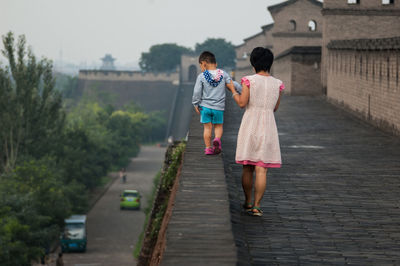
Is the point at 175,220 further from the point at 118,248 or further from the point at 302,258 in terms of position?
the point at 118,248

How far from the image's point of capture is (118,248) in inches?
1423

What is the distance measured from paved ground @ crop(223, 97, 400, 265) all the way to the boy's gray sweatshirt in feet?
2.47

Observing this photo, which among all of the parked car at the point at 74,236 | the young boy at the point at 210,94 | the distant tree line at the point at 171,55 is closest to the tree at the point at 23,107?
the parked car at the point at 74,236

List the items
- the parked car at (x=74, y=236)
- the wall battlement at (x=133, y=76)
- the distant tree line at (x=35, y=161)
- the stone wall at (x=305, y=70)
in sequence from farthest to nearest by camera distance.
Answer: the wall battlement at (x=133, y=76) → the parked car at (x=74, y=236) → the stone wall at (x=305, y=70) → the distant tree line at (x=35, y=161)

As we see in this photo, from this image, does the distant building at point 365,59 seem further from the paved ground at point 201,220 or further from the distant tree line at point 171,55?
the distant tree line at point 171,55

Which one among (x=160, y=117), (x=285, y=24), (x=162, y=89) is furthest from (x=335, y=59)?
(x=162, y=89)

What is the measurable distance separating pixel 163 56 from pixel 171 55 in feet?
5.75

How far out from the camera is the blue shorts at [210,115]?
822 cm

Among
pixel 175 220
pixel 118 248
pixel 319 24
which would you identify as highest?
pixel 319 24

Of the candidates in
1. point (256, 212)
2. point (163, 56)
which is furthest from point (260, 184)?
point (163, 56)

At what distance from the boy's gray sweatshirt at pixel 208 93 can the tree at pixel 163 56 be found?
4717 inches

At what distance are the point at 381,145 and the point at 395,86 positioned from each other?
228cm

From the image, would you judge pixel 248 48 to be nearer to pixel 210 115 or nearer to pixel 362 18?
pixel 362 18

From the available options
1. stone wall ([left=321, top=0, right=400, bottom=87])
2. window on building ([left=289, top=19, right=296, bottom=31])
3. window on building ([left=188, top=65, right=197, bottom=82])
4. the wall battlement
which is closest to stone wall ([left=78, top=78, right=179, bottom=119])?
the wall battlement
